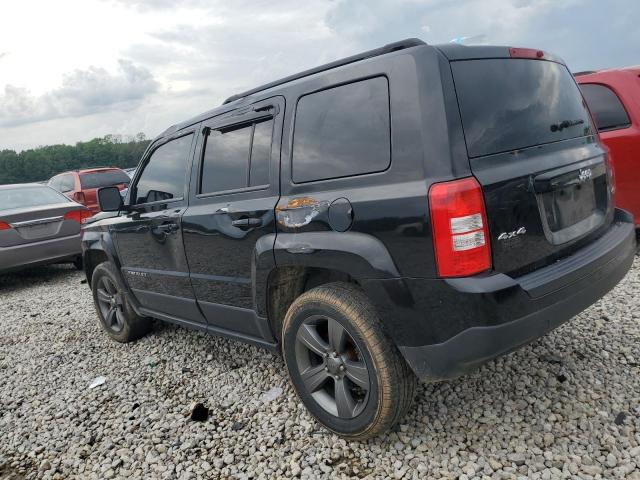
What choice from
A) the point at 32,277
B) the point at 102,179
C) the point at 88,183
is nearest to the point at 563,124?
the point at 32,277

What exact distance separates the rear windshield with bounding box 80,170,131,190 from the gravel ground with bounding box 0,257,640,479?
26.8 feet

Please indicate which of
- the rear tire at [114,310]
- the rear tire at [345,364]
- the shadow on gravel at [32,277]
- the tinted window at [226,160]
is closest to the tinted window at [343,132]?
the tinted window at [226,160]

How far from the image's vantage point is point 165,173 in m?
3.67

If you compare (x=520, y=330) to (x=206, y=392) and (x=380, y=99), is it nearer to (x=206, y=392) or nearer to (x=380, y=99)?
(x=380, y=99)

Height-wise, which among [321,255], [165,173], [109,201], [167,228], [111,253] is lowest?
[111,253]

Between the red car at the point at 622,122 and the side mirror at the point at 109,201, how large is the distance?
14.3 feet

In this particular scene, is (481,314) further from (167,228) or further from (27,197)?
(27,197)

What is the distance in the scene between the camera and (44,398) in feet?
11.9

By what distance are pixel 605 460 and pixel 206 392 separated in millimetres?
2352

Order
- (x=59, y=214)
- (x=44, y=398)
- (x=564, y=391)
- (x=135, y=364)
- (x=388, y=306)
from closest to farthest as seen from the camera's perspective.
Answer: (x=388, y=306) < (x=564, y=391) < (x=44, y=398) < (x=135, y=364) < (x=59, y=214)

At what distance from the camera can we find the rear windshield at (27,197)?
753cm

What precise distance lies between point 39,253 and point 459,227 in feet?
23.0

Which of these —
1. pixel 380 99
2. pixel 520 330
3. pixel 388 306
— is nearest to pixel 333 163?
pixel 380 99

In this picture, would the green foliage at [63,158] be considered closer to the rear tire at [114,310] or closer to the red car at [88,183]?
the red car at [88,183]
